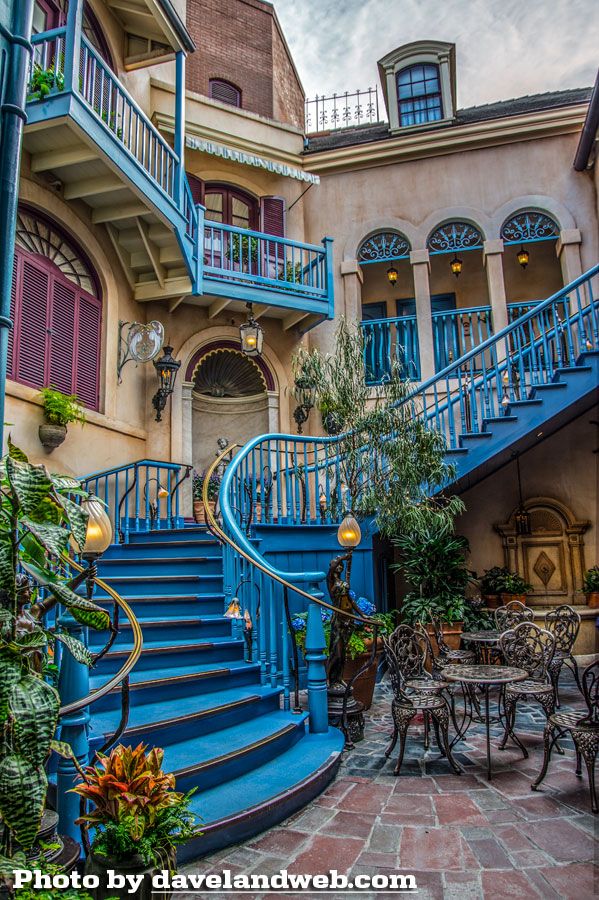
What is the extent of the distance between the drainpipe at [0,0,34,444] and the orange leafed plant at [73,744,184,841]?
211 centimetres

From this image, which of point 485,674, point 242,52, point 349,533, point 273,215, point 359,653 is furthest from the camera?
point 242,52

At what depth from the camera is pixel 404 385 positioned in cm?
652

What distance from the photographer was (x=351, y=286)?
11.2 metres

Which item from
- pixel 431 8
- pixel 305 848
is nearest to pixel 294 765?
pixel 305 848

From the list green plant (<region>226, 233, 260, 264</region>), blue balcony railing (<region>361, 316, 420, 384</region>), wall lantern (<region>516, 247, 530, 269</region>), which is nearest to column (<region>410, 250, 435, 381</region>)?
blue balcony railing (<region>361, 316, 420, 384</region>)

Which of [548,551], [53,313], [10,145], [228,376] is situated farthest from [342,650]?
[228,376]

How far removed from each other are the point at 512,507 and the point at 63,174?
8510 mm

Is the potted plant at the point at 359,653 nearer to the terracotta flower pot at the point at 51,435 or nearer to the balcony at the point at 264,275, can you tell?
the terracotta flower pot at the point at 51,435

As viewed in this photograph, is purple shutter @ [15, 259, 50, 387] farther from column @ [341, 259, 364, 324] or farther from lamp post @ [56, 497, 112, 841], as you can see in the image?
column @ [341, 259, 364, 324]

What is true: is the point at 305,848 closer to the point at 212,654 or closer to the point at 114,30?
the point at 212,654

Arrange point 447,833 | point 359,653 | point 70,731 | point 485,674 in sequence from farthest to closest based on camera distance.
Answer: point 359,653 < point 485,674 < point 447,833 < point 70,731

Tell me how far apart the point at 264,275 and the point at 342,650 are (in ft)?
23.0

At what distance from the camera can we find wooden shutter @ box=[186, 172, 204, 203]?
10.7 meters

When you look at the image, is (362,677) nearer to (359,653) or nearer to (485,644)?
(359,653)
